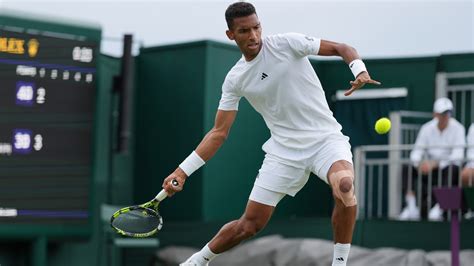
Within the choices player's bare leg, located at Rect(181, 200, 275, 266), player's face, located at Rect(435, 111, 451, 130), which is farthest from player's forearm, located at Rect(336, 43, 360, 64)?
player's face, located at Rect(435, 111, 451, 130)

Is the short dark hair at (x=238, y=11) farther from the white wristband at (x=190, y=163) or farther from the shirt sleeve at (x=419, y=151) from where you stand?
the shirt sleeve at (x=419, y=151)

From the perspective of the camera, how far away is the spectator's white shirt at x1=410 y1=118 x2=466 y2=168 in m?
13.8

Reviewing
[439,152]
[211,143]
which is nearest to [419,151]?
[439,152]

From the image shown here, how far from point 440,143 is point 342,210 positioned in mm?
6184

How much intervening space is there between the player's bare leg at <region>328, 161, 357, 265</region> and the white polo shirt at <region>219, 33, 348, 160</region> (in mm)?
362

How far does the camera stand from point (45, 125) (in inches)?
517

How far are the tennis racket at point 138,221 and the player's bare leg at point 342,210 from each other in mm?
1264

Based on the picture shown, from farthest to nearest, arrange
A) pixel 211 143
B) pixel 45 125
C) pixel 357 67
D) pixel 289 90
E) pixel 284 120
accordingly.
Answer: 1. pixel 45 125
2. pixel 211 143
3. pixel 284 120
4. pixel 289 90
5. pixel 357 67

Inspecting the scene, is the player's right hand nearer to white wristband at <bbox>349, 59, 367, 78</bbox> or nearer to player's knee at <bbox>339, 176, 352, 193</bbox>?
player's knee at <bbox>339, 176, 352, 193</bbox>

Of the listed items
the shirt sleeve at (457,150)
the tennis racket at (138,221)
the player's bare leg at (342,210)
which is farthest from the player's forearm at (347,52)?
the shirt sleeve at (457,150)

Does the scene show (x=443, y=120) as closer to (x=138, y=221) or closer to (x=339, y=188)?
(x=138, y=221)

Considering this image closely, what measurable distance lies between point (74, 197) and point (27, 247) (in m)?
1.27

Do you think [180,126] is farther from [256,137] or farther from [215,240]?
[215,240]

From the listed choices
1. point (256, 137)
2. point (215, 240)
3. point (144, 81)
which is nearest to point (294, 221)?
point (256, 137)
